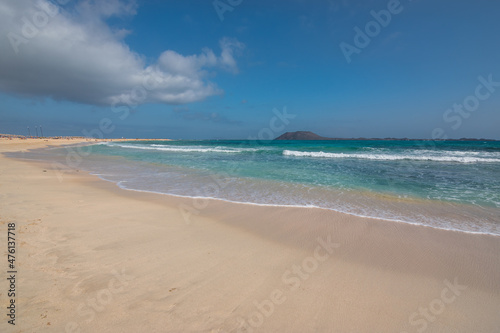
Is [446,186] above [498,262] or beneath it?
above

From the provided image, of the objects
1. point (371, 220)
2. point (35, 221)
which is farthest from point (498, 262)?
point (35, 221)

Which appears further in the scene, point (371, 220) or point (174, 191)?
point (174, 191)

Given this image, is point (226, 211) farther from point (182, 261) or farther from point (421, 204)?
point (421, 204)

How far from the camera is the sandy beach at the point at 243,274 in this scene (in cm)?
225

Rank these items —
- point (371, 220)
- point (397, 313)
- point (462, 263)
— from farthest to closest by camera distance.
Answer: point (371, 220) < point (462, 263) < point (397, 313)

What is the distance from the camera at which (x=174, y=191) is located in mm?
8141

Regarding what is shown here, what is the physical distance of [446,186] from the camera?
905cm

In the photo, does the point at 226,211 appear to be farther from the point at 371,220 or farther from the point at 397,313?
the point at 397,313

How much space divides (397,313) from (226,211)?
420 centimetres

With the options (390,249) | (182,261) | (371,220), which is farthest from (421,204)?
(182,261)

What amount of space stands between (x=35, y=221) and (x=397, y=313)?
6.35 meters

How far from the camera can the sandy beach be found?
225cm

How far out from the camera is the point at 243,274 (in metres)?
3.03

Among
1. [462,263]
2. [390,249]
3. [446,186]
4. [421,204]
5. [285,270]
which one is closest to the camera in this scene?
[285,270]
